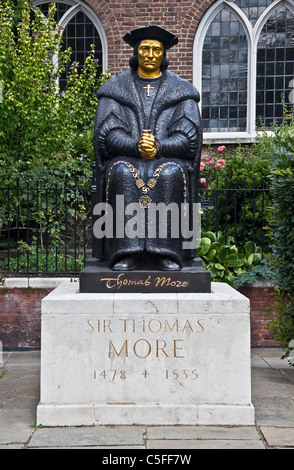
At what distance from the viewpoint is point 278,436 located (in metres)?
4.43

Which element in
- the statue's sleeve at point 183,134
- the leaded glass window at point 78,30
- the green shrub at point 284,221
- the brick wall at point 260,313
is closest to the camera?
the statue's sleeve at point 183,134

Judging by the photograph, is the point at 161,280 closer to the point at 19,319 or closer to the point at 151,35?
the point at 151,35

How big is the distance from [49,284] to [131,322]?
360 cm

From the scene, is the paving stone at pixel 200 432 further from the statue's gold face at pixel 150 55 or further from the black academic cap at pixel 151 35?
the black academic cap at pixel 151 35

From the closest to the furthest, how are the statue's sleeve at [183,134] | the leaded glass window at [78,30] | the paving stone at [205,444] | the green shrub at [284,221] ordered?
the paving stone at [205,444] < the statue's sleeve at [183,134] < the green shrub at [284,221] < the leaded glass window at [78,30]

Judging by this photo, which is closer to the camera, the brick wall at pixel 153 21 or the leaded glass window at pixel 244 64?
the brick wall at pixel 153 21

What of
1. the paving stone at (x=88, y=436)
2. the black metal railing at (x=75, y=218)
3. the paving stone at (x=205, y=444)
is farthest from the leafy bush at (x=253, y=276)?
the paving stone at (x=205, y=444)

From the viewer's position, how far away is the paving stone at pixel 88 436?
14.1 ft

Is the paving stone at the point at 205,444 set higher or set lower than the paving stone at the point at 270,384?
higher

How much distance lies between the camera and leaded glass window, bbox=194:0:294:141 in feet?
42.7

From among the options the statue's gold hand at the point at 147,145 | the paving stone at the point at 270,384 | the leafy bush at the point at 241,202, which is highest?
the statue's gold hand at the point at 147,145

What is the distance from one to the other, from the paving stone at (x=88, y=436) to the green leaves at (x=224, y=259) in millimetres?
3989
